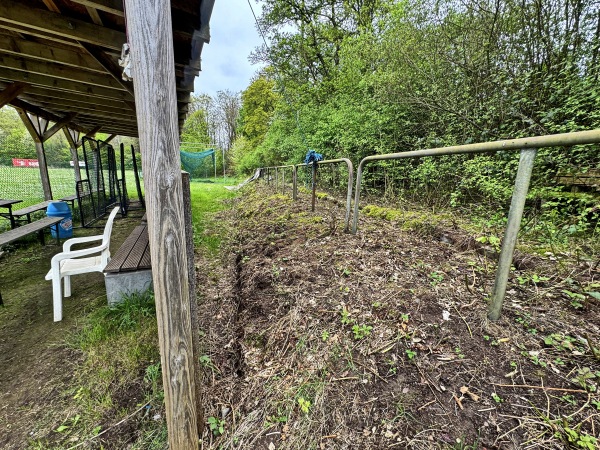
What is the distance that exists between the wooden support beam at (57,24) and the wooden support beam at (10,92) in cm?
234

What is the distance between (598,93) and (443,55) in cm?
236

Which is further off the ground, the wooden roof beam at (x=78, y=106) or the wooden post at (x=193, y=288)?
the wooden roof beam at (x=78, y=106)

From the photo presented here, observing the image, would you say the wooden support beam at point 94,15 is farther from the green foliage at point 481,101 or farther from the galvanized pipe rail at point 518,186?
the green foliage at point 481,101

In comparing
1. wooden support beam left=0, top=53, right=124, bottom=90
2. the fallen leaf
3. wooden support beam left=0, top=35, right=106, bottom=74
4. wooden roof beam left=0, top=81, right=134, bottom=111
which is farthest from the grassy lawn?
wooden roof beam left=0, top=81, right=134, bottom=111

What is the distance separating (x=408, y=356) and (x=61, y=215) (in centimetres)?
567

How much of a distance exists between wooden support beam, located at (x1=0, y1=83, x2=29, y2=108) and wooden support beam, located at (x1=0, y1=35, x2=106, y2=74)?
106 centimetres

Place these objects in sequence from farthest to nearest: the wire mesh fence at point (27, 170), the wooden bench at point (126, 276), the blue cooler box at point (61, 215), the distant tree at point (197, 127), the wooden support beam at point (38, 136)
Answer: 1. the distant tree at point (197, 127)
2. the wire mesh fence at point (27, 170)
3. the wooden support beam at point (38, 136)
4. the blue cooler box at point (61, 215)
5. the wooden bench at point (126, 276)

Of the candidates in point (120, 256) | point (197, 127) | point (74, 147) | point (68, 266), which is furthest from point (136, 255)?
point (197, 127)

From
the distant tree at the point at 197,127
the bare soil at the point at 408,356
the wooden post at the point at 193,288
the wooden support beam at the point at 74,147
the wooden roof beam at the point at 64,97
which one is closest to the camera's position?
the bare soil at the point at 408,356

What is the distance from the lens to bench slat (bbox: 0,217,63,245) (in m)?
2.86

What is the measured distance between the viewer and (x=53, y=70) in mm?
3178

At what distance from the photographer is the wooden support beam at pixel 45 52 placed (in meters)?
2.58

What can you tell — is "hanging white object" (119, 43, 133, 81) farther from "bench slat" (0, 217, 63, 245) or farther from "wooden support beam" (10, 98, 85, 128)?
"wooden support beam" (10, 98, 85, 128)

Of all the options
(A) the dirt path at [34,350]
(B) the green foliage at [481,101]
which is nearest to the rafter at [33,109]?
(A) the dirt path at [34,350]
